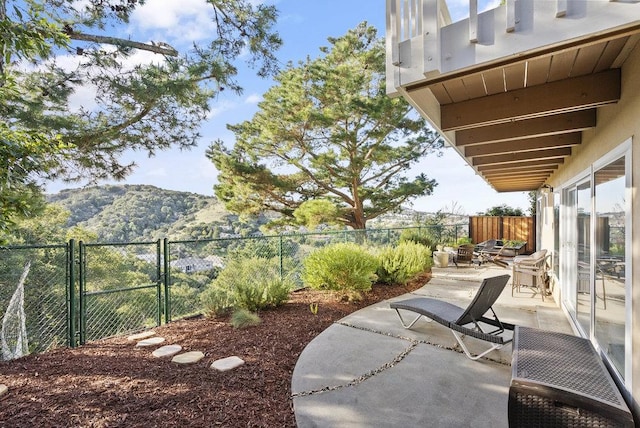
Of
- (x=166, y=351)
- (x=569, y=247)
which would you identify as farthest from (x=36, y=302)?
(x=569, y=247)

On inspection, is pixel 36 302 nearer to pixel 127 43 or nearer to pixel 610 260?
pixel 127 43

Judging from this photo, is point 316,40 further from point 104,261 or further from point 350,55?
point 104,261

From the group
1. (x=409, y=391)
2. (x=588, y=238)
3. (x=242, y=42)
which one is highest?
(x=242, y=42)

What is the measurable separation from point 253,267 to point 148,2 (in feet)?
17.3

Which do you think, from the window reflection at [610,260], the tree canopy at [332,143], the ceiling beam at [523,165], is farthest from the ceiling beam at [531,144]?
the tree canopy at [332,143]

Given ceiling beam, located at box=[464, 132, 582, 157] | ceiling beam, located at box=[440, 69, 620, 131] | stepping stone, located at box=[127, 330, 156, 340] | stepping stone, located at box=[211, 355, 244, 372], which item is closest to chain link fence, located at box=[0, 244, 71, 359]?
stepping stone, located at box=[127, 330, 156, 340]

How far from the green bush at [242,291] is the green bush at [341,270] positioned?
1.83ft

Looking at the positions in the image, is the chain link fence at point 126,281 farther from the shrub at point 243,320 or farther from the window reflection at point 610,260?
the window reflection at point 610,260

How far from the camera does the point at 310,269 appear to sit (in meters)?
5.90

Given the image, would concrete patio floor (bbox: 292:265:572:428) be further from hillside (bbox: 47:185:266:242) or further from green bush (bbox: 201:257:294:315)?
hillside (bbox: 47:185:266:242)

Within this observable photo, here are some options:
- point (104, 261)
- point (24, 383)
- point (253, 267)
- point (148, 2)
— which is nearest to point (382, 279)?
point (253, 267)

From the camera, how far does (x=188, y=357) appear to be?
3422mm

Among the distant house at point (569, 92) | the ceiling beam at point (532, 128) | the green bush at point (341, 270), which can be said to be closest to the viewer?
the distant house at point (569, 92)

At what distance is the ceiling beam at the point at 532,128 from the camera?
312 cm
